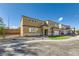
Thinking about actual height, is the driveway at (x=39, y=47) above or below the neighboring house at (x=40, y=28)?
below

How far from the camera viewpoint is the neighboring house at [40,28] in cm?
310

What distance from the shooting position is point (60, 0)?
10.0ft

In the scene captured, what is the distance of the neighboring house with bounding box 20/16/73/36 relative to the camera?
3.10 m

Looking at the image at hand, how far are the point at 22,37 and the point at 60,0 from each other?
2.88 feet

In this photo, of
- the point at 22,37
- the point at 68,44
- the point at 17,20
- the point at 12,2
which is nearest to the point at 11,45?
the point at 22,37

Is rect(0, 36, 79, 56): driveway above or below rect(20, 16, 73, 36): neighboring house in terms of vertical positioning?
below

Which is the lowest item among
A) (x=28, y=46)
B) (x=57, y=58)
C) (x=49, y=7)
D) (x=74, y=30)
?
(x=57, y=58)

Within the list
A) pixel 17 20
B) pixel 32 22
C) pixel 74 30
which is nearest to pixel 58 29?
pixel 74 30

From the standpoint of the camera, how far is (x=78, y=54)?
3.03m

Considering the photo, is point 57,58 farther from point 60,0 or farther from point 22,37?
point 60,0

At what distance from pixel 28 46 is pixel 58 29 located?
0.59 metres

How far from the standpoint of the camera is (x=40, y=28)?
124 inches

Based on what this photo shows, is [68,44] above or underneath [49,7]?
underneath

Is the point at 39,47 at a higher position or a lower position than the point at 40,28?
lower
